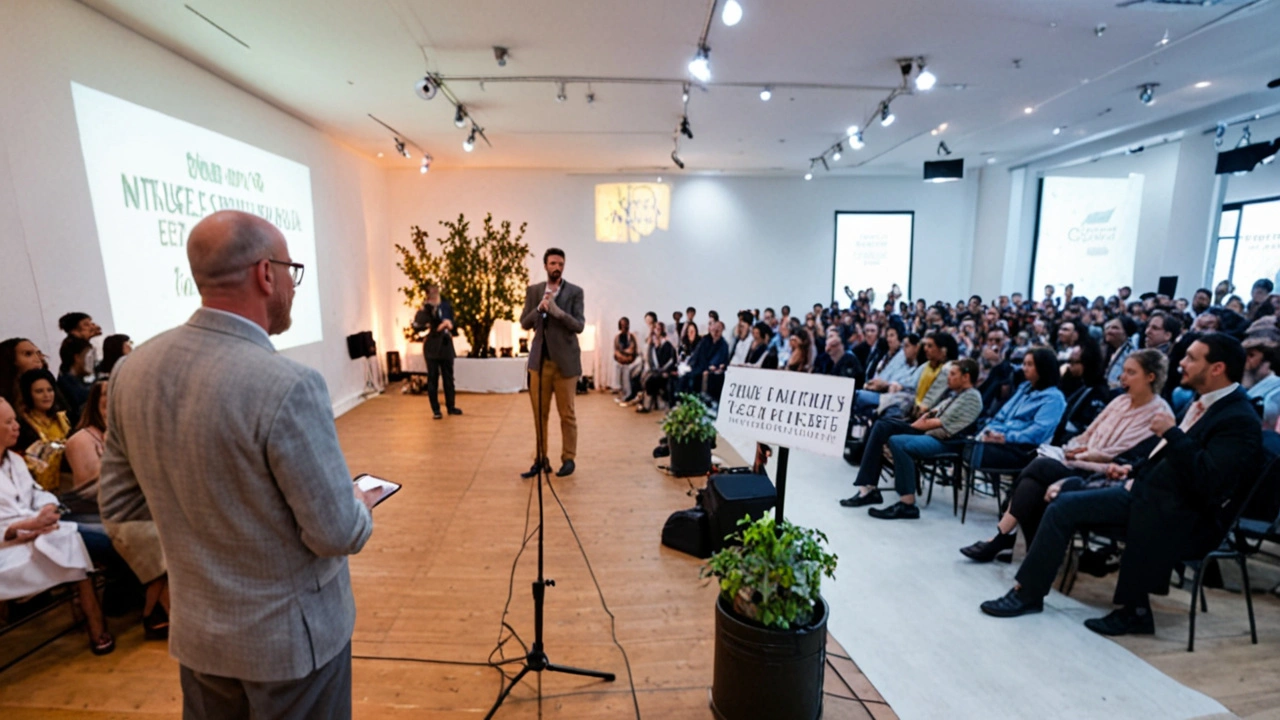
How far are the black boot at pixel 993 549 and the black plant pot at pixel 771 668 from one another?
1.85m

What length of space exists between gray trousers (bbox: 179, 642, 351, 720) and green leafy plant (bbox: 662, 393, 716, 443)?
3456 millimetres

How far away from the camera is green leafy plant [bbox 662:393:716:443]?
4.52 m

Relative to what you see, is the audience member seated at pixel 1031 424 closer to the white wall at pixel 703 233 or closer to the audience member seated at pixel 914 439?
the audience member seated at pixel 914 439

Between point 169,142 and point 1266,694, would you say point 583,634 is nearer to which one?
point 1266,694

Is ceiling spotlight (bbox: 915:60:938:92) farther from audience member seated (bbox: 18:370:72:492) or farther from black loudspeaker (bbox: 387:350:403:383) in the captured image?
black loudspeaker (bbox: 387:350:403:383)

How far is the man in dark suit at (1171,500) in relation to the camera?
239 centimetres

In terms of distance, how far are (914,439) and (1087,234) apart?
29.9 ft

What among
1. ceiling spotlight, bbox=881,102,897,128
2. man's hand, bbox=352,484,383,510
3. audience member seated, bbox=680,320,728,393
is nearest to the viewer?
man's hand, bbox=352,484,383,510

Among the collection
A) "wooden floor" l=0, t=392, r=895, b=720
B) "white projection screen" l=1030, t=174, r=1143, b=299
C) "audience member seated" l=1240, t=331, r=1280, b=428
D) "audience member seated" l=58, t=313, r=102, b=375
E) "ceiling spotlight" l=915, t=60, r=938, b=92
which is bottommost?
"wooden floor" l=0, t=392, r=895, b=720

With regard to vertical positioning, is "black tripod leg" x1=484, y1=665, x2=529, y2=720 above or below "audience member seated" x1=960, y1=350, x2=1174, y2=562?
below

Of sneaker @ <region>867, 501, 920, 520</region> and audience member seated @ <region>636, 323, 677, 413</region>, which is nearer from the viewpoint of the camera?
sneaker @ <region>867, 501, 920, 520</region>

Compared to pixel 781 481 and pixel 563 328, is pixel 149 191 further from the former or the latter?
pixel 781 481

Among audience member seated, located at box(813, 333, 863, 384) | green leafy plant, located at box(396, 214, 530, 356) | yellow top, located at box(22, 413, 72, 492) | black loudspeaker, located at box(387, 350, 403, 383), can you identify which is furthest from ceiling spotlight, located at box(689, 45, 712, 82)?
black loudspeaker, located at box(387, 350, 403, 383)

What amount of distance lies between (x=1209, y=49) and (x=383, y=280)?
33.2ft
